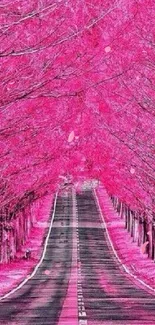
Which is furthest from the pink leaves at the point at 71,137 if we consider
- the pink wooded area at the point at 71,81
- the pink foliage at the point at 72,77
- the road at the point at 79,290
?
the road at the point at 79,290

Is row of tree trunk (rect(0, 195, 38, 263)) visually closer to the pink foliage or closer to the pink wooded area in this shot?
the pink wooded area

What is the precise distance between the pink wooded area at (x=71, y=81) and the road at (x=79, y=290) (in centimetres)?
479

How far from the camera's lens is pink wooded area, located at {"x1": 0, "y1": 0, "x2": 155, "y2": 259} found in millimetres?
17344

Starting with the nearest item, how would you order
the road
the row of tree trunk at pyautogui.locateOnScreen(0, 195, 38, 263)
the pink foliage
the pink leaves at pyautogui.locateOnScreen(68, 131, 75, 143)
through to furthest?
the pink foliage < the road < the pink leaves at pyautogui.locateOnScreen(68, 131, 75, 143) < the row of tree trunk at pyautogui.locateOnScreen(0, 195, 38, 263)

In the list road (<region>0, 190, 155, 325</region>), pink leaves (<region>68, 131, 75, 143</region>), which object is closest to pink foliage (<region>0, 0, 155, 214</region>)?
pink leaves (<region>68, 131, 75, 143</region>)

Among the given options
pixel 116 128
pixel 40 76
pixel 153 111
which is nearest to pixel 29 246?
pixel 116 128

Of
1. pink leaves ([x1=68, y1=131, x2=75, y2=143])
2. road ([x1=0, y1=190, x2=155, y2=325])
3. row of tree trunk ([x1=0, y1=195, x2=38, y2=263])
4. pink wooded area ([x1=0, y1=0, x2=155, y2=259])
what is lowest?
road ([x1=0, y1=190, x2=155, y2=325])

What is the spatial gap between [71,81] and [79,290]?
45.9 feet

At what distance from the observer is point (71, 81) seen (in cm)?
3212

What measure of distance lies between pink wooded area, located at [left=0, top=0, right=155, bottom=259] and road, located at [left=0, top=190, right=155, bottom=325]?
4785 mm

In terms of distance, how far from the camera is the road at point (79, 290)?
2738cm

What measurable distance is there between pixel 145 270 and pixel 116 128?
69.9 feet

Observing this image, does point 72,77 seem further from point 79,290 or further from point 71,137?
point 71,137

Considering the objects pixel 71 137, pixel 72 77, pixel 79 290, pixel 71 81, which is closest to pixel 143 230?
pixel 71 137
